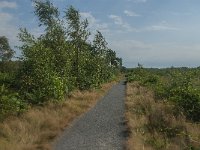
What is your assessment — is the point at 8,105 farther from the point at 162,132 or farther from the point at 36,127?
the point at 162,132

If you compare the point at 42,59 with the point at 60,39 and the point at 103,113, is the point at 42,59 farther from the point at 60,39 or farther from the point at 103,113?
the point at 60,39

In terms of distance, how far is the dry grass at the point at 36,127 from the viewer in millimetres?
13398

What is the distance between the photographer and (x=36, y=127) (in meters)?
16.2

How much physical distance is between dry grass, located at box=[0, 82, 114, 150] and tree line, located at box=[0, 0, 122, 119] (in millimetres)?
1026

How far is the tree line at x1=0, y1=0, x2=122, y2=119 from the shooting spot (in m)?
22.7

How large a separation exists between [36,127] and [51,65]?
426 inches

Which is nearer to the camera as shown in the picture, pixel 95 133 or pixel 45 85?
pixel 95 133

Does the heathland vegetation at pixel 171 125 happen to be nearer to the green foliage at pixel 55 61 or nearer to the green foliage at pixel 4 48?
the green foliage at pixel 55 61

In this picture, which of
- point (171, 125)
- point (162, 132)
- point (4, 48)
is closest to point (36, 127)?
point (162, 132)

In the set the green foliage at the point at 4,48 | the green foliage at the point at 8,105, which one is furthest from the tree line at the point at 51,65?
the green foliage at the point at 4,48

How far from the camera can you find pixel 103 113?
886 inches

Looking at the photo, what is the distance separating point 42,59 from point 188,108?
9.51 metres

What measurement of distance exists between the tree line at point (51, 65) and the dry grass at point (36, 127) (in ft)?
3.37

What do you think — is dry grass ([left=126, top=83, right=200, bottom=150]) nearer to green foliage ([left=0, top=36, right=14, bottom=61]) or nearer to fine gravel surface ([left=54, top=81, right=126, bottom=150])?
fine gravel surface ([left=54, top=81, right=126, bottom=150])
